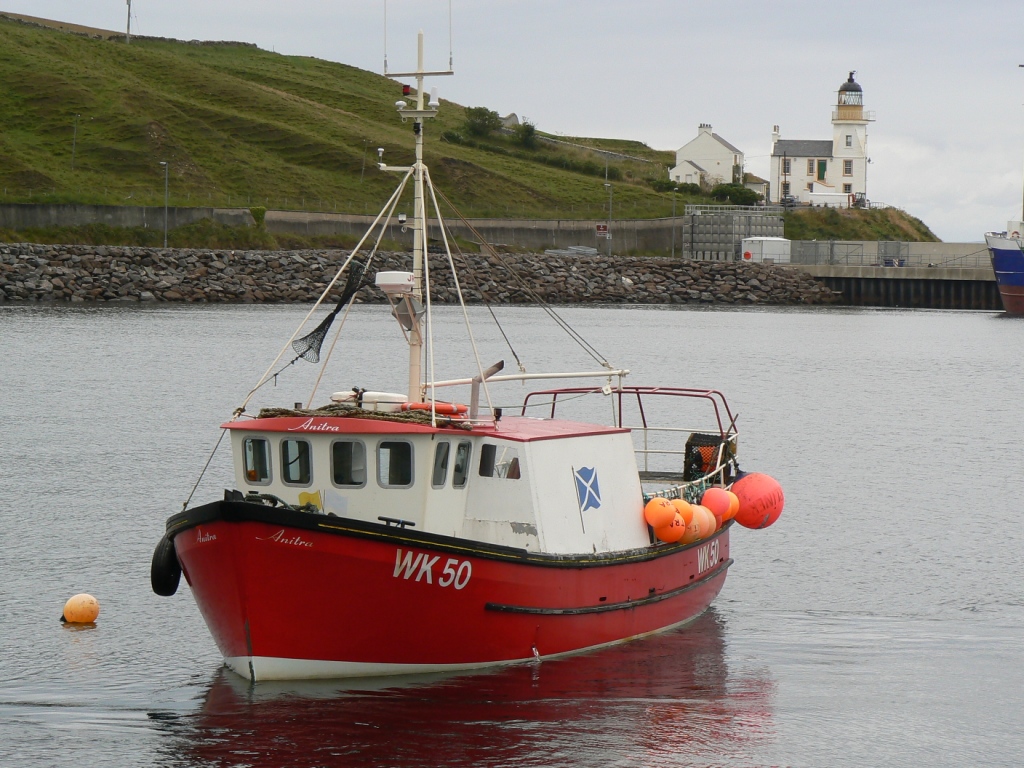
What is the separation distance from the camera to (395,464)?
14.6 meters

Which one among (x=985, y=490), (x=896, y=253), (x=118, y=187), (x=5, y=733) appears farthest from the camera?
(x=896, y=253)

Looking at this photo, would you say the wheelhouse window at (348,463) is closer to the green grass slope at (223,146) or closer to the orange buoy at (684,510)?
the orange buoy at (684,510)

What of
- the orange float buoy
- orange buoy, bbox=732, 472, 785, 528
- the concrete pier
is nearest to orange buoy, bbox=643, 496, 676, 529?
the orange float buoy

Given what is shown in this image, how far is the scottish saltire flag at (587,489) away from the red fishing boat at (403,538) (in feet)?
0.07

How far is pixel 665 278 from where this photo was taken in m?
106

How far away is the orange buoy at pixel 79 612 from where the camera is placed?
1788cm

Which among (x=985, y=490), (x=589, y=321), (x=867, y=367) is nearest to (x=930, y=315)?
(x=589, y=321)

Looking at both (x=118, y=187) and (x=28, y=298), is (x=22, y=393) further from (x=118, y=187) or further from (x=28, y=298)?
(x=118, y=187)

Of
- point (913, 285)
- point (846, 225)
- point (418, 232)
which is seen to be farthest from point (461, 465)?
point (846, 225)

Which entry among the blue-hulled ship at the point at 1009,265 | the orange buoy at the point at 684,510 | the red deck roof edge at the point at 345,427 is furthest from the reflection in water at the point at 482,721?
the blue-hulled ship at the point at 1009,265

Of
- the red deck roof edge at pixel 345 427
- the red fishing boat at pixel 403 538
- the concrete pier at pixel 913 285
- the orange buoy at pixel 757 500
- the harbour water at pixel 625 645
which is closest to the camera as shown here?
the red fishing boat at pixel 403 538

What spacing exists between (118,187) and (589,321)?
40.1 m

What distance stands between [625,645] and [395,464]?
14.5 feet

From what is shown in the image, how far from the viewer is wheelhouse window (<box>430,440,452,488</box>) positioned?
1471cm
